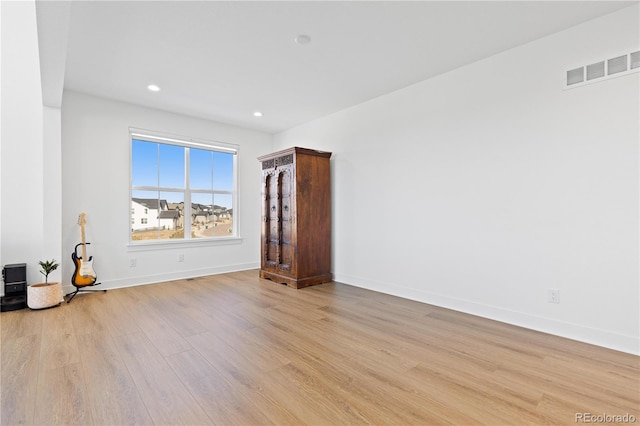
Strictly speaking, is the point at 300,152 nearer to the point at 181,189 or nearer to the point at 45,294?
the point at 181,189

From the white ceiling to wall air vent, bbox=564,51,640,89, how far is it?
38cm

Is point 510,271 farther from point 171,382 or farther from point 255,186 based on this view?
point 255,186

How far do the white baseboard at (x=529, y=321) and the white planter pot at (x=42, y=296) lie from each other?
377cm

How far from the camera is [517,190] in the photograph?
2920mm

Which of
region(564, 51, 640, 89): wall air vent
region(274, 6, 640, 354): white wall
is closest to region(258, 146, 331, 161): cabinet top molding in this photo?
region(274, 6, 640, 354): white wall

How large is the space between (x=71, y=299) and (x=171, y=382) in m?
2.70

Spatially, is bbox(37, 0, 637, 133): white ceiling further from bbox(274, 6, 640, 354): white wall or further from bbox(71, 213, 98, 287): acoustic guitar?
bbox(71, 213, 98, 287): acoustic guitar

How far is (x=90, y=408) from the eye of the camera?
1657 mm

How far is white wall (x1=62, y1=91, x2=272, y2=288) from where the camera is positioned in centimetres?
399

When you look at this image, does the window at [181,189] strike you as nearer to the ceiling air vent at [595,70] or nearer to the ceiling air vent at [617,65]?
the ceiling air vent at [595,70]

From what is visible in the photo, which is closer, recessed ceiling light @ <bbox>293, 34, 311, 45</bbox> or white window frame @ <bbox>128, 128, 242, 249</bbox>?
recessed ceiling light @ <bbox>293, 34, 311, 45</bbox>

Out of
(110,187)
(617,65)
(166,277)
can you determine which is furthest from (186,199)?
(617,65)

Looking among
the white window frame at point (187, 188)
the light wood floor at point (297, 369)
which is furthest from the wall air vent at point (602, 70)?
the white window frame at point (187, 188)

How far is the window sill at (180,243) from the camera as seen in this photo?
14.8 ft
